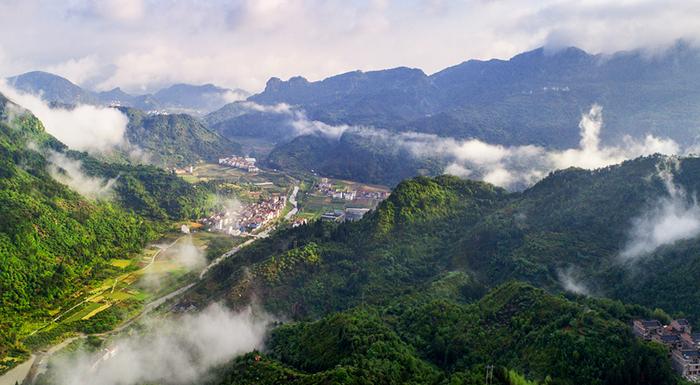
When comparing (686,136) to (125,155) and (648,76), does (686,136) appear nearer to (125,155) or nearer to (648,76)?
(648,76)

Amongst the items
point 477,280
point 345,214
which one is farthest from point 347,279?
point 345,214

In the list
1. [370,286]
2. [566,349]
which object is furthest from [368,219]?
[566,349]

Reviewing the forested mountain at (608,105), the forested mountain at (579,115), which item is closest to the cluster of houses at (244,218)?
the forested mountain at (579,115)

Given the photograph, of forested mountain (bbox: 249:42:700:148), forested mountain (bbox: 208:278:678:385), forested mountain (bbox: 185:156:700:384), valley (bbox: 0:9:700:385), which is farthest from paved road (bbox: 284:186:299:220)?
forested mountain (bbox: 249:42:700:148)

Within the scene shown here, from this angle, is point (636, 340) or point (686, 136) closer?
point (636, 340)

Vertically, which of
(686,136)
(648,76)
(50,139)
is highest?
(50,139)

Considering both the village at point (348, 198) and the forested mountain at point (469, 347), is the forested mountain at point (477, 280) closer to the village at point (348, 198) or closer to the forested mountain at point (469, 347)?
the forested mountain at point (469, 347)

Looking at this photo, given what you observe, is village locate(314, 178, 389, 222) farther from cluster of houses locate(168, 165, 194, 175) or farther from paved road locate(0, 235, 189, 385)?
paved road locate(0, 235, 189, 385)

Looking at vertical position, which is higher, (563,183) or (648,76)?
Answer: (648,76)
